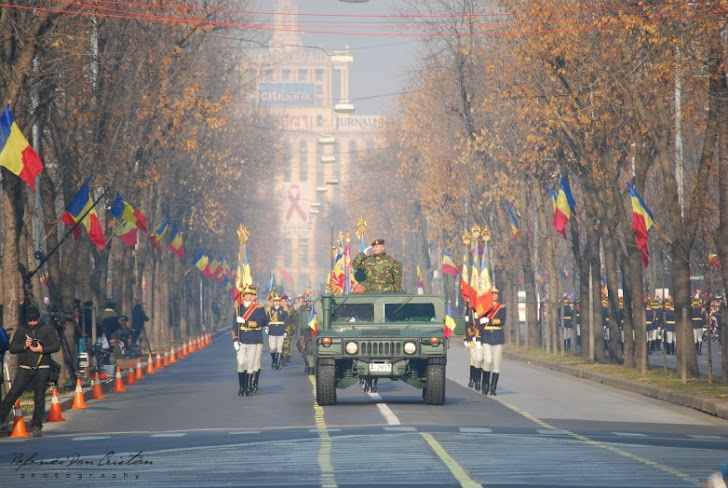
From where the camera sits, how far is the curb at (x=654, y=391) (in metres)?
24.6

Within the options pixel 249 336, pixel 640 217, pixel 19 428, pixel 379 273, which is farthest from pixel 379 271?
pixel 640 217

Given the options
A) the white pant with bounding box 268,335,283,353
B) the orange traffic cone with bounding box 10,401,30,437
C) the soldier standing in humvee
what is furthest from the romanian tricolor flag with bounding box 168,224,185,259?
the orange traffic cone with bounding box 10,401,30,437

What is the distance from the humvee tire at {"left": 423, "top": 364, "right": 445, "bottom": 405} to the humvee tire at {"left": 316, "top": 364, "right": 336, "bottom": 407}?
152cm

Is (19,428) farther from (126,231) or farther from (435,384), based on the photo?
(126,231)

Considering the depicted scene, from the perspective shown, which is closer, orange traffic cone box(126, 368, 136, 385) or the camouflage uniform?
the camouflage uniform

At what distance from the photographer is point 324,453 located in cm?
1619

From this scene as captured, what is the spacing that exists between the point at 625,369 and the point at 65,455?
22.2 meters

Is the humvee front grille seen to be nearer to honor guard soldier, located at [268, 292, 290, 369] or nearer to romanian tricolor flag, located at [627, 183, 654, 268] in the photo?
romanian tricolor flag, located at [627, 183, 654, 268]

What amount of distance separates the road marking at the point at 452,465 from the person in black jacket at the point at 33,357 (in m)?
5.58

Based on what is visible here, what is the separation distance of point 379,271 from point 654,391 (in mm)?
6395

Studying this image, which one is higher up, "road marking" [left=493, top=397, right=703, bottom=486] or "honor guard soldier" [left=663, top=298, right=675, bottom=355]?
"honor guard soldier" [left=663, top=298, right=675, bottom=355]

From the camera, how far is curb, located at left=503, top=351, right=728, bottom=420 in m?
24.6

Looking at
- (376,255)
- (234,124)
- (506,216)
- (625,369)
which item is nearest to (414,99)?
(234,124)

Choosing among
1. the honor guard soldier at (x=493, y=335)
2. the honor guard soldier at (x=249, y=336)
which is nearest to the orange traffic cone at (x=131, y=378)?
the honor guard soldier at (x=249, y=336)
